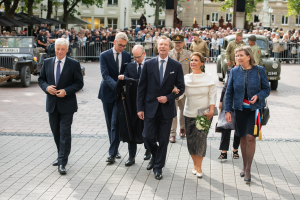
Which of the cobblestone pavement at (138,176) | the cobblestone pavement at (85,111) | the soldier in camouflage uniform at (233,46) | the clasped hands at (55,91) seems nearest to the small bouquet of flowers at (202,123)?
the cobblestone pavement at (138,176)

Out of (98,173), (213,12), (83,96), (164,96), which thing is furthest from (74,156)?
(213,12)

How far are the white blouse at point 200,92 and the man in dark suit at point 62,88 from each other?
1.53 meters

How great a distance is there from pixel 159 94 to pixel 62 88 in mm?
1364

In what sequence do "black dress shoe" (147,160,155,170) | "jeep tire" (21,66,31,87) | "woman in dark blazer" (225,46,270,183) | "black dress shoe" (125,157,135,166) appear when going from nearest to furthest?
"woman in dark blazer" (225,46,270,183) < "black dress shoe" (147,160,155,170) < "black dress shoe" (125,157,135,166) < "jeep tire" (21,66,31,87)

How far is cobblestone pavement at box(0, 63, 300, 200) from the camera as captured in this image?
16.9 ft

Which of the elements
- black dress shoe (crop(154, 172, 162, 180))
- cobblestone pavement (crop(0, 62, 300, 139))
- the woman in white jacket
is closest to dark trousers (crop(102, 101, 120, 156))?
black dress shoe (crop(154, 172, 162, 180))

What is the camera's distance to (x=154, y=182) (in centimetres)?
555

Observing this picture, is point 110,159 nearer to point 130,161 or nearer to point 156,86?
point 130,161

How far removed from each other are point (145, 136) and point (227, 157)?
5.38 feet

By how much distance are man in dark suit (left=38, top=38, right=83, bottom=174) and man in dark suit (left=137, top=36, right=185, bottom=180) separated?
95 cm

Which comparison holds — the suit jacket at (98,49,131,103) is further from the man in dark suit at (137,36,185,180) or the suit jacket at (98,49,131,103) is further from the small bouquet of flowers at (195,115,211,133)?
the small bouquet of flowers at (195,115,211,133)

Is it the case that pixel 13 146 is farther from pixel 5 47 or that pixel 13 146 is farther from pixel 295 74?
pixel 295 74

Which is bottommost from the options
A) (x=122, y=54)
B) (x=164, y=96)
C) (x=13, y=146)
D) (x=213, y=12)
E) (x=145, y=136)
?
(x=13, y=146)

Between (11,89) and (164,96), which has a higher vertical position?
(164,96)
